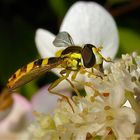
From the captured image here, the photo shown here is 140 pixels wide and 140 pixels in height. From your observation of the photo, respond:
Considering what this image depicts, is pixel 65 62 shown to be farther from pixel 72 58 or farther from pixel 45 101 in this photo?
pixel 45 101

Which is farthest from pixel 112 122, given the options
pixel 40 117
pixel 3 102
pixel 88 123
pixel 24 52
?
pixel 24 52

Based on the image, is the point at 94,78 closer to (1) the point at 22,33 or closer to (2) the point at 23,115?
(2) the point at 23,115

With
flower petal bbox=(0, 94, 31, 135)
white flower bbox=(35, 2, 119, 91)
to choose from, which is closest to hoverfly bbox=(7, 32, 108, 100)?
white flower bbox=(35, 2, 119, 91)

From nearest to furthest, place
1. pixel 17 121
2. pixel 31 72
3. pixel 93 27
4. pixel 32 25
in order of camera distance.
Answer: pixel 31 72 → pixel 93 27 → pixel 17 121 → pixel 32 25

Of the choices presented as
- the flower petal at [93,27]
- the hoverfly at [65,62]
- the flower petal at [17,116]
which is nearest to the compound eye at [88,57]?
the hoverfly at [65,62]

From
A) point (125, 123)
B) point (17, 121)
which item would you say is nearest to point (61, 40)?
point (125, 123)
